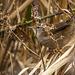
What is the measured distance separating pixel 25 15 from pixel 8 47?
505 mm

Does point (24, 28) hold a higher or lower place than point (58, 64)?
higher

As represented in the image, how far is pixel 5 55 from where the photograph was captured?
228 cm

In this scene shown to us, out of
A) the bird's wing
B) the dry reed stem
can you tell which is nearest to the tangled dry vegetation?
the bird's wing

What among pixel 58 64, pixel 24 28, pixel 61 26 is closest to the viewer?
pixel 58 64

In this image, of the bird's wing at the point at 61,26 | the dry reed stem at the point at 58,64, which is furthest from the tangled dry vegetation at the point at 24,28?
the dry reed stem at the point at 58,64

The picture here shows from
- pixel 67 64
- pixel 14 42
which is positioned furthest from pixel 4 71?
pixel 67 64

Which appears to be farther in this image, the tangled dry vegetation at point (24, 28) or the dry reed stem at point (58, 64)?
the tangled dry vegetation at point (24, 28)

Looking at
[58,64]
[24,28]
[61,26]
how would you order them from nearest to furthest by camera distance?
[58,64]
[61,26]
[24,28]

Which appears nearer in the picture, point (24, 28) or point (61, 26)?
point (61, 26)

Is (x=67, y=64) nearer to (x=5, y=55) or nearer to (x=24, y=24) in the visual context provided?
(x=24, y=24)

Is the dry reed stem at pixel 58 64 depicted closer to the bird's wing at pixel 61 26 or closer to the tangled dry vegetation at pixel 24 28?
the tangled dry vegetation at pixel 24 28

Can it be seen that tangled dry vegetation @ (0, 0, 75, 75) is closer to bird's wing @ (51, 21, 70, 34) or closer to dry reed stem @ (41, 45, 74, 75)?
bird's wing @ (51, 21, 70, 34)

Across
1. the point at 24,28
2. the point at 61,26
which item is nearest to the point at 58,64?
the point at 61,26

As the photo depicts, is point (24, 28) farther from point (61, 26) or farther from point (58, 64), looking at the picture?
point (58, 64)
